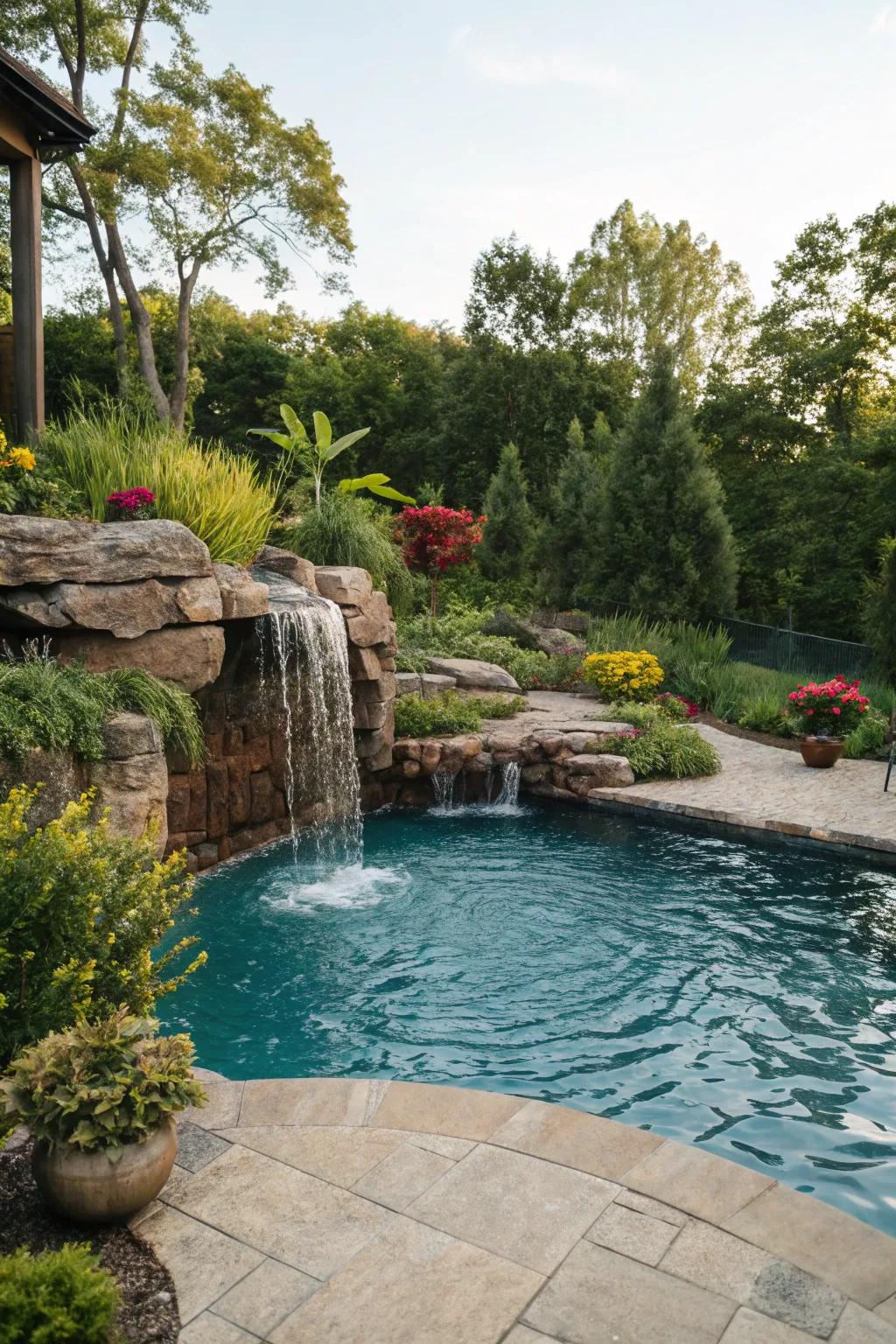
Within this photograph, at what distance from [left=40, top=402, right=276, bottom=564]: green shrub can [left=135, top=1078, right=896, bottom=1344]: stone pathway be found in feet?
18.5

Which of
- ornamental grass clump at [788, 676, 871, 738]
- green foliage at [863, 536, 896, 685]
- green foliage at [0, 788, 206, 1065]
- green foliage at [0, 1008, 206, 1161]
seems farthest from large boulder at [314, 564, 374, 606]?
green foliage at [863, 536, 896, 685]

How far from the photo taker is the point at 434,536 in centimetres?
1416

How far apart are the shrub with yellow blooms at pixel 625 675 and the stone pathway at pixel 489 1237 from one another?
30.8 feet

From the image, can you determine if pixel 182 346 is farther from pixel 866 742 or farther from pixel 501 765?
pixel 866 742

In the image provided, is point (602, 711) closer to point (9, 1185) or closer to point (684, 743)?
point (684, 743)

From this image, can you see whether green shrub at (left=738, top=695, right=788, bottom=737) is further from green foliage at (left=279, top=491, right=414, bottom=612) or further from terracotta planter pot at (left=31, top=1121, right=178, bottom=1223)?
terracotta planter pot at (left=31, top=1121, right=178, bottom=1223)

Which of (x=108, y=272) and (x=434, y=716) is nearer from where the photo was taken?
(x=434, y=716)

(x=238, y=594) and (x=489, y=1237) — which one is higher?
(x=238, y=594)

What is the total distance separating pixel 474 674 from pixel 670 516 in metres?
5.34

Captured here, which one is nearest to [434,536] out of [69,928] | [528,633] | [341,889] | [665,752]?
[528,633]

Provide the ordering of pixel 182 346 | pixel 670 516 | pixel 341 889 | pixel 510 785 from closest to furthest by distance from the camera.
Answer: pixel 341 889, pixel 510 785, pixel 670 516, pixel 182 346

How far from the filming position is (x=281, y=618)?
8023mm

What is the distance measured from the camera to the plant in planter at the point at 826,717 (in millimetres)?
10266

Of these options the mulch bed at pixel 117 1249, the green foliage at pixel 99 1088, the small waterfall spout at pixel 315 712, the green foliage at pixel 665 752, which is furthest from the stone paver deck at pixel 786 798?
the mulch bed at pixel 117 1249
